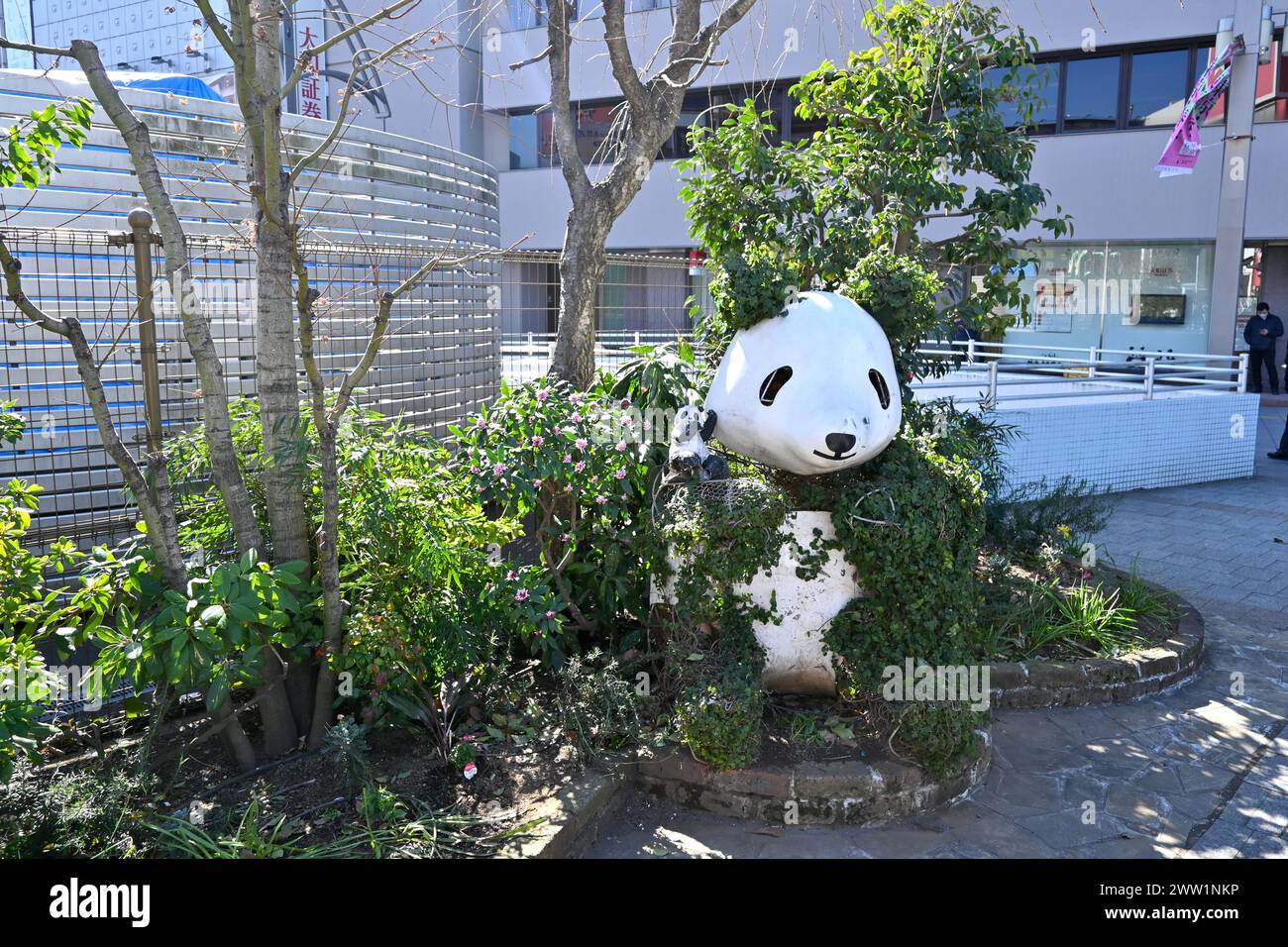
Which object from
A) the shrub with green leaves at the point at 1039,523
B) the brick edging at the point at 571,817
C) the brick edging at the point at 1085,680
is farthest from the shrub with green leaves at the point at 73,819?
the shrub with green leaves at the point at 1039,523

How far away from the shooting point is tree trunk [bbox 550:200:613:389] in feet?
19.8

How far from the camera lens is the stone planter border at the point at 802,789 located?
4059mm

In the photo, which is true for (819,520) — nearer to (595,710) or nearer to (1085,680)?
(595,710)

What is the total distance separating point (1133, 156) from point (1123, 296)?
2.41m

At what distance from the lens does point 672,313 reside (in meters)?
9.77

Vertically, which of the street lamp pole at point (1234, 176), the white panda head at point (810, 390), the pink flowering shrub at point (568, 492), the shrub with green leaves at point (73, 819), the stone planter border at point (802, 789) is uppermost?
the street lamp pole at point (1234, 176)

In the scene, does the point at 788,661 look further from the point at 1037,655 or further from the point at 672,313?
the point at 672,313

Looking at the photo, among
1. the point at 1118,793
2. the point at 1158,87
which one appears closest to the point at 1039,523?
the point at 1118,793

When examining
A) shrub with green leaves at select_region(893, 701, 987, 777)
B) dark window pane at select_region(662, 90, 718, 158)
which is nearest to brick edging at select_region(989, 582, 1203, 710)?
shrub with green leaves at select_region(893, 701, 987, 777)

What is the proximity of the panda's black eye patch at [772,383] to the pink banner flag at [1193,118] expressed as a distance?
12859 mm

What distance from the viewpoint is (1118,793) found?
435 cm

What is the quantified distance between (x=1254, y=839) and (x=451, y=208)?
6892 mm

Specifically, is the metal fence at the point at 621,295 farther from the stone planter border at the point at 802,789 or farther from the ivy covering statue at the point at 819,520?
the stone planter border at the point at 802,789
